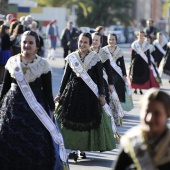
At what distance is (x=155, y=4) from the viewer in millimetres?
121125

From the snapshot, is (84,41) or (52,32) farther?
(52,32)

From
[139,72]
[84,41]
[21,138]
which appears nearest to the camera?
[21,138]

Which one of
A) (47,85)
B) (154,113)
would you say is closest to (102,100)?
(47,85)

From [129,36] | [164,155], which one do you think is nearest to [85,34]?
[164,155]

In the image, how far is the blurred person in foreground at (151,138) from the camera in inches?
170

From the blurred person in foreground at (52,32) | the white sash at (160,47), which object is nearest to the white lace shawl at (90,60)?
the white sash at (160,47)

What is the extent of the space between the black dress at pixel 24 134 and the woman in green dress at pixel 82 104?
185cm

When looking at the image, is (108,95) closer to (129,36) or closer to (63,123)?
(63,123)

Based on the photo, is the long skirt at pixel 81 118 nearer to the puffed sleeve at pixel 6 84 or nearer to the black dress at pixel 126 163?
the puffed sleeve at pixel 6 84

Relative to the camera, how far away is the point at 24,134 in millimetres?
7777

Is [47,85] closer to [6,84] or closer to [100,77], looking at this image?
[6,84]

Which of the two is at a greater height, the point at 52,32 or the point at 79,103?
the point at 79,103

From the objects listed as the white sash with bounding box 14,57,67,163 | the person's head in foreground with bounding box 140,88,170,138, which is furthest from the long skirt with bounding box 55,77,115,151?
the person's head in foreground with bounding box 140,88,170,138

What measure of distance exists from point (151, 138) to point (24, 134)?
11.5ft
